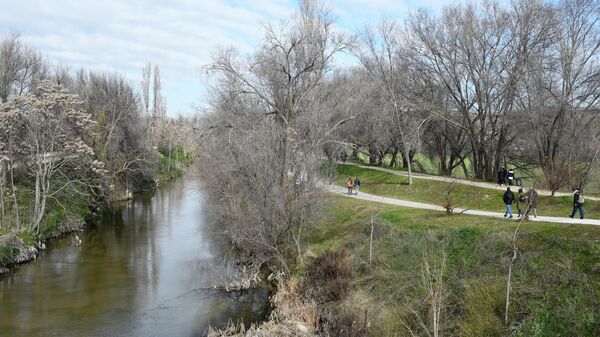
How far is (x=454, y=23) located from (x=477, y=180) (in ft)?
35.0

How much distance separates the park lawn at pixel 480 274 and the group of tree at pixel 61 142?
16.8 metres

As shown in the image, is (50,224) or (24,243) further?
(50,224)

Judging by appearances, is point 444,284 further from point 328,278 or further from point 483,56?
point 483,56

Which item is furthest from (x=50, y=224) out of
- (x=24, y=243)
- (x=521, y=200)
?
(x=521, y=200)

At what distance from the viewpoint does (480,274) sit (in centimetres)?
1677

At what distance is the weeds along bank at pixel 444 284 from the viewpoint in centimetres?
1384

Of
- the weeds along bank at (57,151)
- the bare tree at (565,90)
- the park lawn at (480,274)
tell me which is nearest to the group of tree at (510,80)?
the bare tree at (565,90)

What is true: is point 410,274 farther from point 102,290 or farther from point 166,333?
point 102,290

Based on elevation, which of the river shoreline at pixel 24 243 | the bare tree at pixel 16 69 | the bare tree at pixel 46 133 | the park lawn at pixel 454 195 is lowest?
the river shoreline at pixel 24 243

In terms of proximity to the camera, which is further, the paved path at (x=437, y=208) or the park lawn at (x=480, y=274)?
the paved path at (x=437, y=208)

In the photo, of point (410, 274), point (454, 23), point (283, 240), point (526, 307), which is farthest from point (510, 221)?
point (454, 23)

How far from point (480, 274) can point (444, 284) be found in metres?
1.29

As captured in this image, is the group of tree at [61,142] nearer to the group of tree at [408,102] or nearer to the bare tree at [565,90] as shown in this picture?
the group of tree at [408,102]

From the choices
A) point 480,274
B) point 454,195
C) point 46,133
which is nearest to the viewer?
point 480,274
